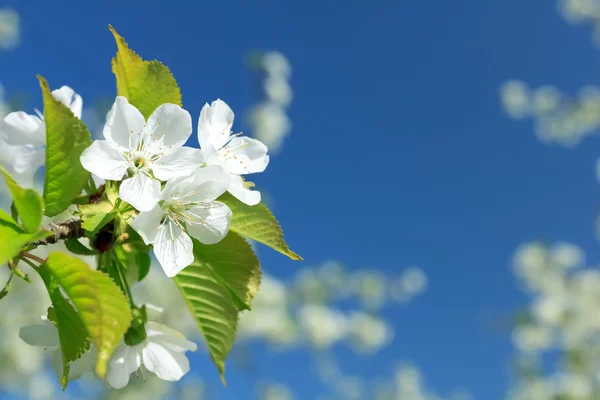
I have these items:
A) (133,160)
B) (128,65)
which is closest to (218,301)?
(133,160)

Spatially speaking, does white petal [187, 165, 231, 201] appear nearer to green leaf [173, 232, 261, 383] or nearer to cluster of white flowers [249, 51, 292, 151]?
green leaf [173, 232, 261, 383]

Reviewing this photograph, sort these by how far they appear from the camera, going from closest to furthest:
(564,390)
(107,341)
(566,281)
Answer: (107,341) → (564,390) → (566,281)

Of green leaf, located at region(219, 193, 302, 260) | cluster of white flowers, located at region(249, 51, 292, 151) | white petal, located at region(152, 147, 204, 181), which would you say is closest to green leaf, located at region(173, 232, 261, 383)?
green leaf, located at region(219, 193, 302, 260)

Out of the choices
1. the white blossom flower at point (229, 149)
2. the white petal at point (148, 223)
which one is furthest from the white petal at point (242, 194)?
the white petal at point (148, 223)

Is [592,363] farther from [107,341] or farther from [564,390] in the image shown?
[107,341]

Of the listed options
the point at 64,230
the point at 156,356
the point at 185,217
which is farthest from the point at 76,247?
the point at 156,356

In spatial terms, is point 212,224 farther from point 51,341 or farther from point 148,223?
point 51,341
